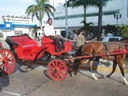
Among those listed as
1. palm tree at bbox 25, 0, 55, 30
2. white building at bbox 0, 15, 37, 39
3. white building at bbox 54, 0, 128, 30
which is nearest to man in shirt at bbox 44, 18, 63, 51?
palm tree at bbox 25, 0, 55, 30

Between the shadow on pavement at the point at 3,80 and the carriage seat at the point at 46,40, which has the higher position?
the carriage seat at the point at 46,40

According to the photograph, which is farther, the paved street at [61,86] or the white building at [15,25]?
the white building at [15,25]

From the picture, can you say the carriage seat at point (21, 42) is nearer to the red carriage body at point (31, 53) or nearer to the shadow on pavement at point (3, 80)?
the red carriage body at point (31, 53)

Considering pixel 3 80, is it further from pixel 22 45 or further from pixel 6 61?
pixel 22 45

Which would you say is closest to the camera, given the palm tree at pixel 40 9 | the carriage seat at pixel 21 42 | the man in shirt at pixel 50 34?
the man in shirt at pixel 50 34

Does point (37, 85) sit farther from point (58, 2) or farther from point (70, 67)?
point (58, 2)

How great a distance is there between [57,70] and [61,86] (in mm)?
647

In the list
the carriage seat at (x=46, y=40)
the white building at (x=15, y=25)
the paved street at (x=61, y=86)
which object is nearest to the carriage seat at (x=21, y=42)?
the carriage seat at (x=46, y=40)

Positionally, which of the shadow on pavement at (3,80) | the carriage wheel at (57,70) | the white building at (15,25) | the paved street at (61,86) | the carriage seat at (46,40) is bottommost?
the paved street at (61,86)

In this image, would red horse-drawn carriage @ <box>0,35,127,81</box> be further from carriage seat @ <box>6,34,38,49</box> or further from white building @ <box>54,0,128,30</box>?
white building @ <box>54,0,128,30</box>

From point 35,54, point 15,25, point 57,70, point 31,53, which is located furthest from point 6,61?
point 15,25

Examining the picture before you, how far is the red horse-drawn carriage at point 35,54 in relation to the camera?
5.90 m

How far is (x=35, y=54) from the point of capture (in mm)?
6559

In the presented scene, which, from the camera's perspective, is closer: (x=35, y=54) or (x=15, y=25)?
(x=35, y=54)
